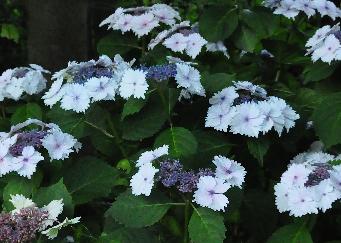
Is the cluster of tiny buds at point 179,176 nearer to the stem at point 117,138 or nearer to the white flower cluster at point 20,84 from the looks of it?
the stem at point 117,138

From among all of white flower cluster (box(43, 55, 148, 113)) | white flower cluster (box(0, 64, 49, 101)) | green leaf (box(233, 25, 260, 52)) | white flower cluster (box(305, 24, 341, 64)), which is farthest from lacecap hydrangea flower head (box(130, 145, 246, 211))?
green leaf (box(233, 25, 260, 52))

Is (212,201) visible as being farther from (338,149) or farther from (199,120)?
(338,149)

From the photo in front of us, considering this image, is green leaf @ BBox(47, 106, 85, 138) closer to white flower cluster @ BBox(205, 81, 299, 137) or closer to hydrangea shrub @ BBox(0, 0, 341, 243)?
hydrangea shrub @ BBox(0, 0, 341, 243)

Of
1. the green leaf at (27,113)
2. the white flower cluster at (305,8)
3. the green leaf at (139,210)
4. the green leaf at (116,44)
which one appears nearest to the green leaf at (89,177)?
the green leaf at (139,210)

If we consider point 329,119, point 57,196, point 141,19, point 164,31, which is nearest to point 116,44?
point 141,19

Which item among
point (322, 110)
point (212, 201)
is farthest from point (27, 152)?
point (322, 110)

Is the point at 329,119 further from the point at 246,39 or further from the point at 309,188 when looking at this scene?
the point at 246,39
